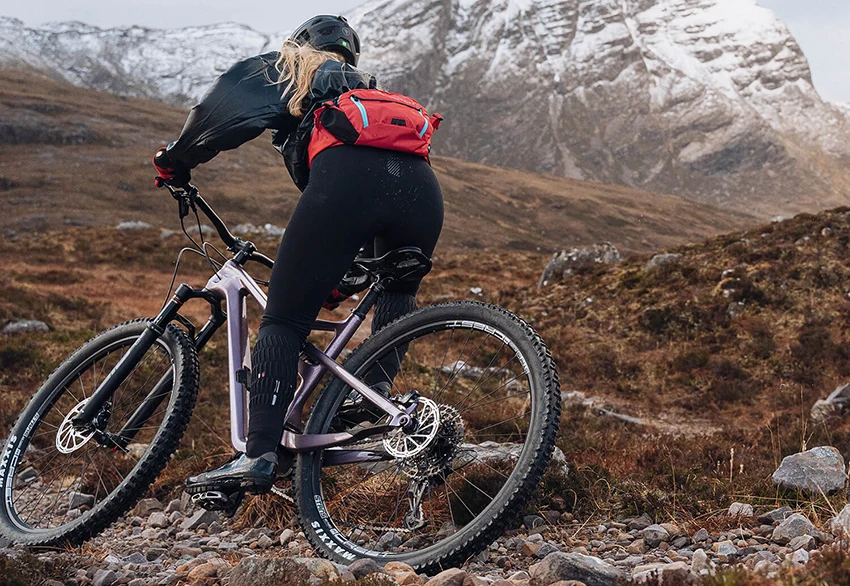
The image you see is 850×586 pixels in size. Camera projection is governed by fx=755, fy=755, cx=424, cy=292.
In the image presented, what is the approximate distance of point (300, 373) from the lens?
3.92 metres

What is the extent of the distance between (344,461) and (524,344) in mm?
1062

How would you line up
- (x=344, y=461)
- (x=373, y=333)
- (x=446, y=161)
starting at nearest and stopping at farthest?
1. (x=344, y=461)
2. (x=373, y=333)
3. (x=446, y=161)

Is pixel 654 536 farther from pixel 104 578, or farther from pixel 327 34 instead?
pixel 327 34

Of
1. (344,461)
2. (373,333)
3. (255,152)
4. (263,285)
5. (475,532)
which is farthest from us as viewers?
(255,152)

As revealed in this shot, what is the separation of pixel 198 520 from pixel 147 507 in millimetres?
641

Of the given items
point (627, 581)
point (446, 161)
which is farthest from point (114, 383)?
point (446, 161)

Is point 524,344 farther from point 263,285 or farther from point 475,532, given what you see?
point 263,285

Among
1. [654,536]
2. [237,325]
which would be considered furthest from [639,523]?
[237,325]

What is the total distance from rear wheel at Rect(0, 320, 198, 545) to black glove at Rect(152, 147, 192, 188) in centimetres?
83

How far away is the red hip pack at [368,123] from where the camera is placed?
3521mm

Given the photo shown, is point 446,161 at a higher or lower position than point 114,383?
lower

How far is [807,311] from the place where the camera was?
1293cm

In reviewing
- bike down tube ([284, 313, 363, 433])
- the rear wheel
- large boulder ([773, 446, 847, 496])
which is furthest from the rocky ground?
bike down tube ([284, 313, 363, 433])

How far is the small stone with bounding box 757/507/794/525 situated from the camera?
3.77 metres
